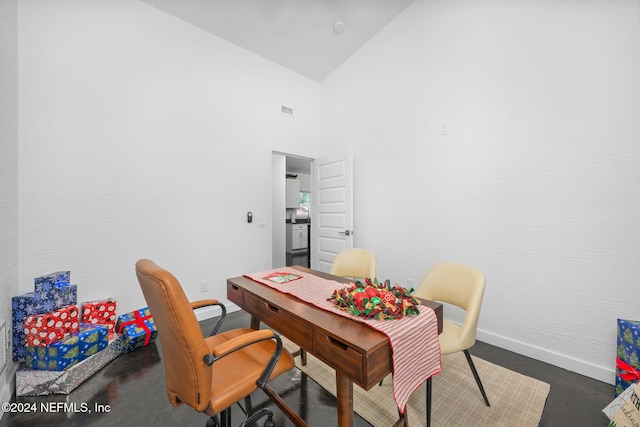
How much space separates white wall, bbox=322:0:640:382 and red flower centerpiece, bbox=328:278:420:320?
162 centimetres

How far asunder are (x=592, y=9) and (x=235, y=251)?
4094 millimetres

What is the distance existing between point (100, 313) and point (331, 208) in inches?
114

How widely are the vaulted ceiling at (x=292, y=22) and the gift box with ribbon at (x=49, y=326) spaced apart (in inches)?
127

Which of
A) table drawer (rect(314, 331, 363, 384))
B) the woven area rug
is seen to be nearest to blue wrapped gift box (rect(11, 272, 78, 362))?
the woven area rug

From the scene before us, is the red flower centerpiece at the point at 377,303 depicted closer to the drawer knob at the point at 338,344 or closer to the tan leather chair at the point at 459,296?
the drawer knob at the point at 338,344

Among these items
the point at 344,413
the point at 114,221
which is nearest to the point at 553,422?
the point at 344,413

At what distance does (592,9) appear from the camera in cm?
188

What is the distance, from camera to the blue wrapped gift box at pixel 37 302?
188cm

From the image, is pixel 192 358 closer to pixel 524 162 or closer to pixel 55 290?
pixel 55 290

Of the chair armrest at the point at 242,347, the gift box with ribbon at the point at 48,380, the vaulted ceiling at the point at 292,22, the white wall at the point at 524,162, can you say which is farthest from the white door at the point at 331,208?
the gift box with ribbon at the point at 48,380

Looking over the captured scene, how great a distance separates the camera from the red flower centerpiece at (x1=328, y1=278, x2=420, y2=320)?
1.22 metres

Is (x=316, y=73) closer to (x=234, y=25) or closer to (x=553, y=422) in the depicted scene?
(x=234, y=25)

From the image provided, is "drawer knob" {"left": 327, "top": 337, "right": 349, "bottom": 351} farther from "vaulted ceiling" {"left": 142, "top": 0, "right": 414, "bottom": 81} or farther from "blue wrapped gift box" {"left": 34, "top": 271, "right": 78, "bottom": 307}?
"vaulted ceiling" {"left": 142, "top": 0, "right": 414, "bottom": 81}

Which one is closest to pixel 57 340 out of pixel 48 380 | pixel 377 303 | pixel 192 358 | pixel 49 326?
pixel 49 326
